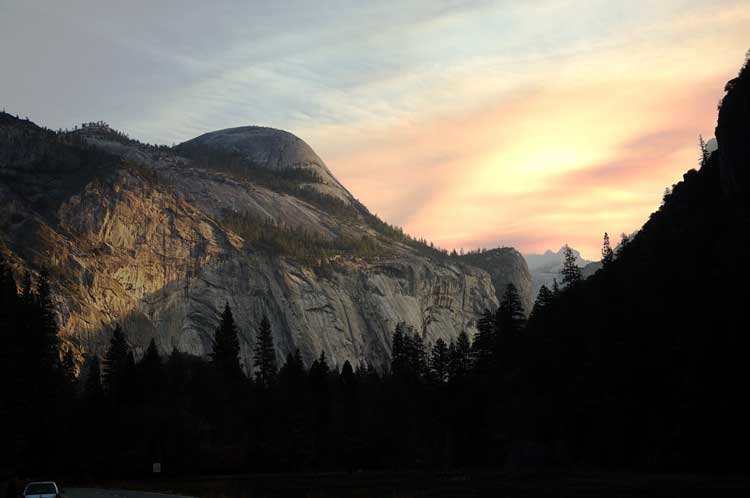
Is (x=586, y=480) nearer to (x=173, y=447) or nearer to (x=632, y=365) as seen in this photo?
(x=632, y=365)

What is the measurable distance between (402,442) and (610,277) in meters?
36.1

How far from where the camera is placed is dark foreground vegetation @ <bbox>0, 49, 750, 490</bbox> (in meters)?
68.2

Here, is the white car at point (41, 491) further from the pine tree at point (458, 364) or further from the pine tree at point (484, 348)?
the pine tree at point (484, 348)

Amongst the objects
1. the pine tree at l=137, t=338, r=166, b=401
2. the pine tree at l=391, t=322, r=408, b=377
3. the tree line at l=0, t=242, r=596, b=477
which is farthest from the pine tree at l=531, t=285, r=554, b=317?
the pine tree at l=137, t=338, r=166, b=401

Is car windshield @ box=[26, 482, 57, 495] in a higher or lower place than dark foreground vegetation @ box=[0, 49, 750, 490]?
lower

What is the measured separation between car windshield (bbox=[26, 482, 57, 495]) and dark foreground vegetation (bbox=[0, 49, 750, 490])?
135ft

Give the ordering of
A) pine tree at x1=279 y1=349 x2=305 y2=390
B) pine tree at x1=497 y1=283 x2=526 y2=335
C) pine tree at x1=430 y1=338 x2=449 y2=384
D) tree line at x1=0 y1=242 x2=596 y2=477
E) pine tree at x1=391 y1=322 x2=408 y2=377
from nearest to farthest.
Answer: tree line at x1=0 y1=242 x2=596 y2=477 < pine tree at x1=279 y1=349 x2=305 y2=390 < pine tree at x1=430 y1=338 x2=449 y2=384 < pine tree at x1=497 y1=283 x2=526 y2=335 < pine tree at x1=391 y1=322 x2=408 y2=377

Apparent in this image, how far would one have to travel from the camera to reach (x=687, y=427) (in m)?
68.2

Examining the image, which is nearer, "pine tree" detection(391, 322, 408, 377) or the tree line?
the tree line

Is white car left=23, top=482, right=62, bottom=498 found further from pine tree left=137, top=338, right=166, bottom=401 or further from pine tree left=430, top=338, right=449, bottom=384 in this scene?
pine tree left=430, top=338, right=449, bottom=384

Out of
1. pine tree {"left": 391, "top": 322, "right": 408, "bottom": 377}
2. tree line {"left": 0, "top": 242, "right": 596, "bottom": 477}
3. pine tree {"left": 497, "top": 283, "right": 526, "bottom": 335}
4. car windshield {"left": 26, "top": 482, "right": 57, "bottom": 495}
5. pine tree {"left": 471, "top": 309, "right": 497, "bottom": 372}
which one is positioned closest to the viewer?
car windshield {"left": 26, "top": 482, "right": 57, "bottom": 495}

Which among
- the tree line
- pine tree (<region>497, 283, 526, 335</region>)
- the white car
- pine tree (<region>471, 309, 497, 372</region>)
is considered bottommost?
the white car

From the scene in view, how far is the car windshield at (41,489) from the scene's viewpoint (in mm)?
39722

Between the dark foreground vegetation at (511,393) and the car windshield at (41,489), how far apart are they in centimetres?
4107
